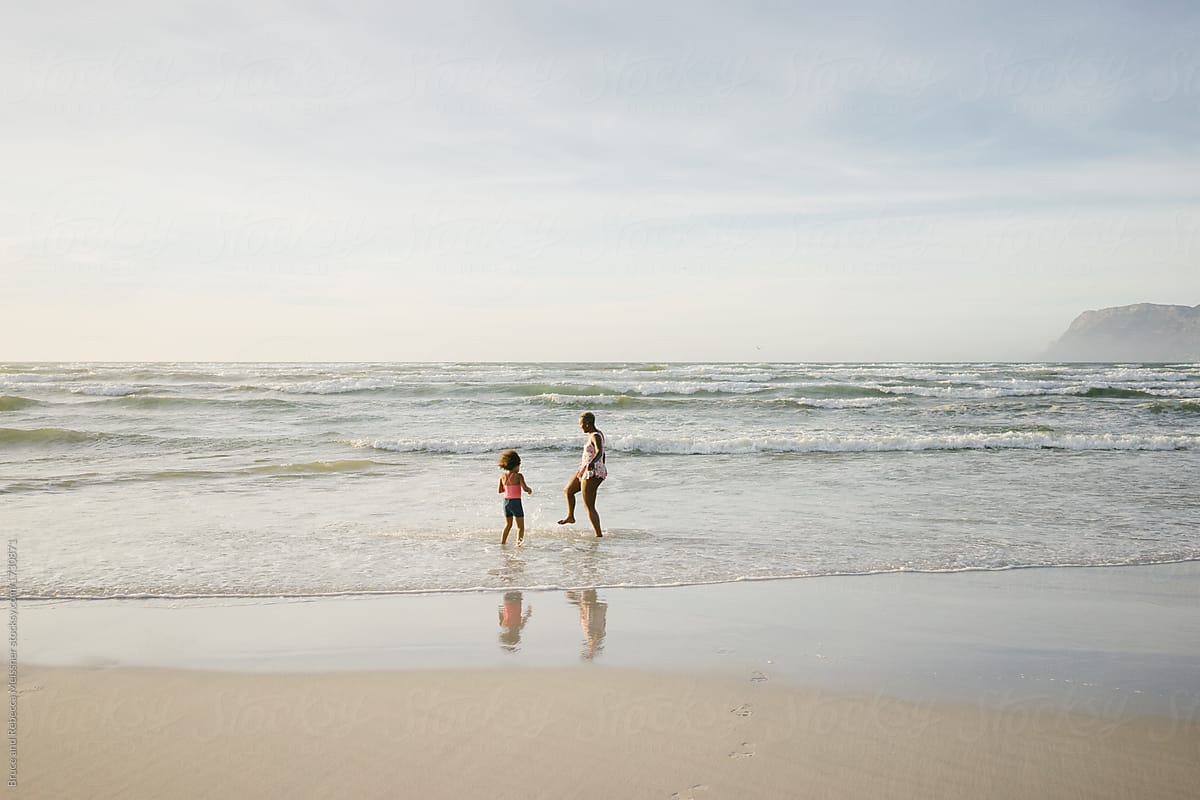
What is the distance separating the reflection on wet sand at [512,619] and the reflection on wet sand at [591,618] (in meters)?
0.42

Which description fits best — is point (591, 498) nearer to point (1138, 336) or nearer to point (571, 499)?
point (571, 499)

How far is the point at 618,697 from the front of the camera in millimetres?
4355

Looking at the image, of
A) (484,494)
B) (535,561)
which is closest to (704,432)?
(484,494)

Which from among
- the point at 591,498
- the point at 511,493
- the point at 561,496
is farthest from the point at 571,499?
the point at 561,496

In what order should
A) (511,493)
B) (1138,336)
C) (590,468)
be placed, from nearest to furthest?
(511,493) < (590,468) < (1138,336)

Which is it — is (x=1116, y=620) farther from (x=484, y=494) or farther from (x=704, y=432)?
(x=704, y=432)

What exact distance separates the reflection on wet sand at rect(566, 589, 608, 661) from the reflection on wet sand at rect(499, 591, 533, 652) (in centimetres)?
42

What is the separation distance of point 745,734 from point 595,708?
2.71ft

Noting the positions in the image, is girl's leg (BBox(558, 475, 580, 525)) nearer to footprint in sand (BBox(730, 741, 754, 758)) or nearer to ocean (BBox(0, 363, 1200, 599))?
ocean (BBox(0, 363, 1200, 599))

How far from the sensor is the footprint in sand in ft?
12.0

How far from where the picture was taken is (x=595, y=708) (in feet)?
13.8

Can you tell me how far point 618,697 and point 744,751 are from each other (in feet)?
2.89

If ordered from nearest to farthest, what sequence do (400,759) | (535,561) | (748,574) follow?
(400,759)
(748,574)
(535,561)

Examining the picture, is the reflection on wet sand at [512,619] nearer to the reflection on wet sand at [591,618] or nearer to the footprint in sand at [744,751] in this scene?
the reflection on wet sand at [591,618]
